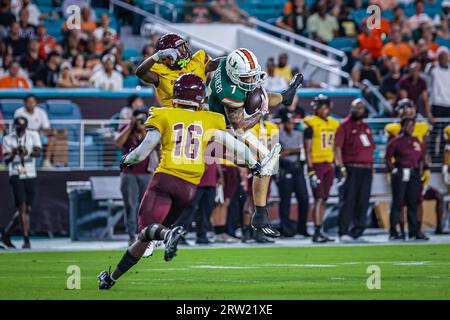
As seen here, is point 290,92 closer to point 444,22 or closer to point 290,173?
point 290,173

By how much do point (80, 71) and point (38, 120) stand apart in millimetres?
2180

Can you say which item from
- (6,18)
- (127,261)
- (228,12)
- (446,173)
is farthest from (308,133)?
(127,261)

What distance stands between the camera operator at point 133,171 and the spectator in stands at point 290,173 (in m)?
2.17

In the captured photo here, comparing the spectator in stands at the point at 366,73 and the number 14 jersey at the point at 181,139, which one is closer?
the number 14 jersey at the point at 181,139

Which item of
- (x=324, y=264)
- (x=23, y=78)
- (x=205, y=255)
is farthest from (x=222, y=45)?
(x=324, y=264)

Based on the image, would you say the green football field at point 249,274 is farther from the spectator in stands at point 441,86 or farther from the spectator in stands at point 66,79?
the spectator in stands at point 441,86

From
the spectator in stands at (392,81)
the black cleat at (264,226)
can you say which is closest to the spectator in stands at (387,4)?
the spectator in stands at (392,81)

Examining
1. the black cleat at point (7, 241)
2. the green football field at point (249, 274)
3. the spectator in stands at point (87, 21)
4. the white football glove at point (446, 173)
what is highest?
the spectator in stands at point (87, 21)

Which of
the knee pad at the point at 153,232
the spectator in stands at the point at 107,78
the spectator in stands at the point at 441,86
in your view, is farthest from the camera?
the spectator in stands at the point at 441,86

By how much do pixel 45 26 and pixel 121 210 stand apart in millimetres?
4802

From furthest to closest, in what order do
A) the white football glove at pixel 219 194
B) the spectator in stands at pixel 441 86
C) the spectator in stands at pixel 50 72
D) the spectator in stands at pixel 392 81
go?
the spectator in stands at pixel 392 81 < the spectator in stands at pixel 441 86 < the spectator in stands at pixel 50 72 < the white football glove at pixel 219 194

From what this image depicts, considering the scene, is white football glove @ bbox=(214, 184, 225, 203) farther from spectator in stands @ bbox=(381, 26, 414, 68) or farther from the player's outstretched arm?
the player's outstretched arm

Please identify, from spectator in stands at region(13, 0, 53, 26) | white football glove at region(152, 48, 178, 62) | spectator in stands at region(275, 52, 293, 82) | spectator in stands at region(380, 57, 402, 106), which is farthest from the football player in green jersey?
spectator in stands at region(13, 0, 53, 26)

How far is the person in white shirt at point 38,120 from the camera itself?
56.4 feet
